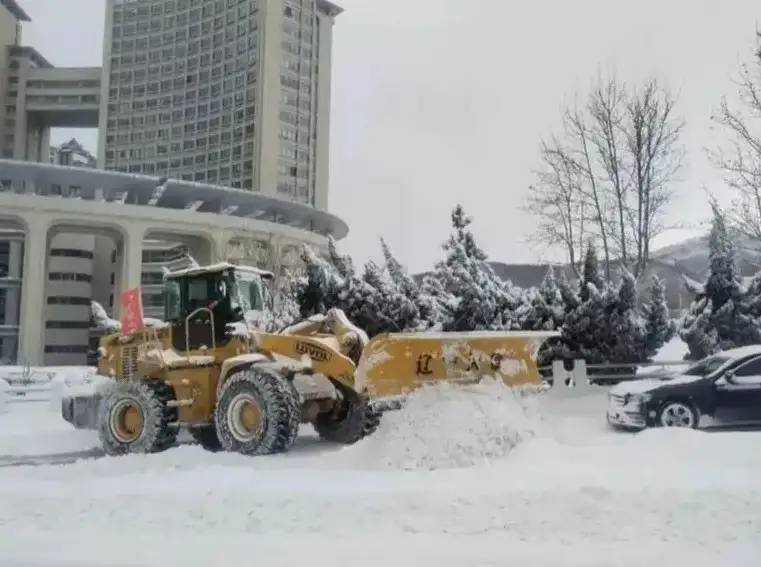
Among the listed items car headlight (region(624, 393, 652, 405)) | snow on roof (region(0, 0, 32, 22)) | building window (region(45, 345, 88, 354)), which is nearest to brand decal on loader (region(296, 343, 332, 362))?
car headlight (region(624, 393, 652, 405))

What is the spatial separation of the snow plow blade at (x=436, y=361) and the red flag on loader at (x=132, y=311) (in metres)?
4.13

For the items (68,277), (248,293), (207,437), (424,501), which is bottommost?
(207,437)

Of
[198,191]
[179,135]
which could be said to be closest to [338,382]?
[198,191]

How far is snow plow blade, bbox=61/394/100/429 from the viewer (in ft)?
43.2

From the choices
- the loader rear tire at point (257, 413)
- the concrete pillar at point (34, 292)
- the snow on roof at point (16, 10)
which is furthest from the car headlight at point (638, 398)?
the snow on roof at point (16, 10)

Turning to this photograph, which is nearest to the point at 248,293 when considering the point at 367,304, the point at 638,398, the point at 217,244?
the point at 638,398

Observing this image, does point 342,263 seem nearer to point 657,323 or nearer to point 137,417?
point 657,323

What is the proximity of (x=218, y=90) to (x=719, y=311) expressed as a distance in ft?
313

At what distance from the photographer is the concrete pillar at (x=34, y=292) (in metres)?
58.6

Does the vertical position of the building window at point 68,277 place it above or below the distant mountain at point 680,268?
above

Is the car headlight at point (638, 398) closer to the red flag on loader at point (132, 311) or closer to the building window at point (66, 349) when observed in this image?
the red flag on loader at point (132, 311)

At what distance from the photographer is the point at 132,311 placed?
11.9 meters

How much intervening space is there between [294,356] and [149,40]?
110 meters

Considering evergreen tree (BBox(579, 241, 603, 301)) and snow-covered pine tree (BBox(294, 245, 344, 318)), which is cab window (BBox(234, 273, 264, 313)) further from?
evergreen tree (BBox(579, 241, 603, 301))
